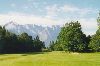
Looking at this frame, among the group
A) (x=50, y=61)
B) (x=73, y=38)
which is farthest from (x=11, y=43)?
(x=50, y=61)

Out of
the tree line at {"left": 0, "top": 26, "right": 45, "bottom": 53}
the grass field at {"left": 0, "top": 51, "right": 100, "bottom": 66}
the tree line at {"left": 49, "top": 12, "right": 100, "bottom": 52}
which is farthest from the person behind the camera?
the tree line at {"left": 0, "top": 26, "right": 45, "bottom": 53}

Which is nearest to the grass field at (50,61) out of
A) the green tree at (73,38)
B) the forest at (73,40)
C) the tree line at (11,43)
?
the forest at (73,40)

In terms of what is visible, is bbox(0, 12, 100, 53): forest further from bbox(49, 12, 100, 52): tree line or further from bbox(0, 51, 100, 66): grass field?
bbox(0, 51, 100, 66): grass field

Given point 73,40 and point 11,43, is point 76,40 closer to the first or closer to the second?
point 73,40

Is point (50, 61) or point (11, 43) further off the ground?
point (11, 43)

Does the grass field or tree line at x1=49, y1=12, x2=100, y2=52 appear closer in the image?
the grass field

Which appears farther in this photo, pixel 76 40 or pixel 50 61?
pixel 76 40

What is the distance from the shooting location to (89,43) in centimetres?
13462

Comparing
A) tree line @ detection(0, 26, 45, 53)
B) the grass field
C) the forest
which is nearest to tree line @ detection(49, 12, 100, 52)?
the forest

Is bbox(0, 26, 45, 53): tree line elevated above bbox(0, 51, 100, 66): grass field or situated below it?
above

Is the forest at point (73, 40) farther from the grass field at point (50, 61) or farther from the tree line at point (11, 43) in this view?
the grass field at point (50, 61)

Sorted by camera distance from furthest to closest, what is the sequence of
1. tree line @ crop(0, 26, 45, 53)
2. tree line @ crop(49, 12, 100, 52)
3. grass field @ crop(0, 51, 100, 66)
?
tree line @ crop(0, 26, 45, 53), tree line @ crop(49, 12, 100, 52), grass field @ crop(0, 51, 100, 66)

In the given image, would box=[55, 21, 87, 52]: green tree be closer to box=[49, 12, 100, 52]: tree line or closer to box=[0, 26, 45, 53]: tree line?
box=[49, 12, 100, 52]: tree line

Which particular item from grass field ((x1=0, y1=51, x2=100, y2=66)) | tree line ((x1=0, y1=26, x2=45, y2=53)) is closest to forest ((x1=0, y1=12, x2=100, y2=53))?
tree line ((x1=0, y1=26, x2=45, y2=53))
